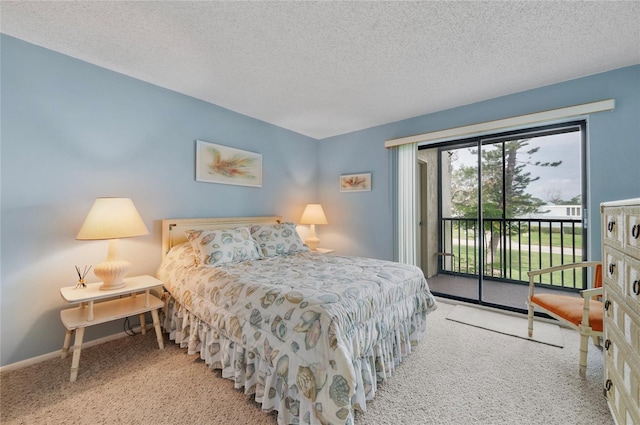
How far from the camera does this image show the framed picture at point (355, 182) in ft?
13.5

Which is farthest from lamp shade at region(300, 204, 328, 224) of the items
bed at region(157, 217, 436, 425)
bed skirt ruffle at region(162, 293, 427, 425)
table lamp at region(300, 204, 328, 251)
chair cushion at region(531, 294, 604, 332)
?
chair cushion at region(531, 294, 604, 332)

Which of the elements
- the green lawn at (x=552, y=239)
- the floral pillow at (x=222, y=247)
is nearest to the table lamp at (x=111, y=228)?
the floral pillow at (x=222, y=247)

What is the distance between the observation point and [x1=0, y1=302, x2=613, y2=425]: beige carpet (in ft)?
5.02

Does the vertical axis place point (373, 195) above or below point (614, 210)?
above

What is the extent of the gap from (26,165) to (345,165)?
3620mm

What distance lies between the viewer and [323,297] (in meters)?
1.55

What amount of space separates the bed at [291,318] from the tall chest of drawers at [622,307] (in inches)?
42.8

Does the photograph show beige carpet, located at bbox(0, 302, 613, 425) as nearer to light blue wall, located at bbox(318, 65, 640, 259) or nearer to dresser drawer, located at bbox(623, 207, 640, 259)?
dresser drawer, located at bbox(623, 207, 640, 259)

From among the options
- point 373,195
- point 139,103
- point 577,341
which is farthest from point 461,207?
point 139,103

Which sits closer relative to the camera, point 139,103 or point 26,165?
point 26,165

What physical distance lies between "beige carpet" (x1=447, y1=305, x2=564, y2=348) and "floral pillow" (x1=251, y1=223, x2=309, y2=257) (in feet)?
6.48

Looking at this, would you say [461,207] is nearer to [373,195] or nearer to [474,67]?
[373,195]

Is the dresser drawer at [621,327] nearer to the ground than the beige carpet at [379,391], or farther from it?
farther from it

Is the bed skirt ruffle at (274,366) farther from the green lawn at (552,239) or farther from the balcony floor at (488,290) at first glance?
the green lawn at (552,239)
